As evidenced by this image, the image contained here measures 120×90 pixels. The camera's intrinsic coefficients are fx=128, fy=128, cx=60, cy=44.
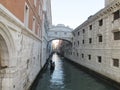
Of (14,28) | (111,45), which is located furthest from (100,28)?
(14,28)

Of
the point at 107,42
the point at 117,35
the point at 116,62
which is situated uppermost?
the point at 117,35

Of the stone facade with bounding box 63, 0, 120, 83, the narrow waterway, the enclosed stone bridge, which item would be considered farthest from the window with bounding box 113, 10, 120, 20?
the enclosed stone bridge

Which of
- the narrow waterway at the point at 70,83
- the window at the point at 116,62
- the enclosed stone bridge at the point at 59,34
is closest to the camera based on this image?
the narrow waterway at the point at 70,83

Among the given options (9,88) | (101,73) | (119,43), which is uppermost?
(119,43)

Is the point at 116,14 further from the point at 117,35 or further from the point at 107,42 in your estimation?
the point at 107,42

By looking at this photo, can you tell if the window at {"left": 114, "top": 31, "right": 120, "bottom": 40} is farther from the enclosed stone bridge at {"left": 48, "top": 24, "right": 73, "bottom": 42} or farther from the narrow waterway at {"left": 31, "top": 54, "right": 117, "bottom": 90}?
the enclosed stone bridge at {"left": 48, "top": 24, "right": 73, "bottom": 42}

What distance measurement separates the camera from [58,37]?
1368 inches

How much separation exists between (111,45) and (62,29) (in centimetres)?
2265

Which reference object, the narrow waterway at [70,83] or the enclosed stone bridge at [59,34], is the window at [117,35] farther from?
the enclosed stone bridge at [59,34]

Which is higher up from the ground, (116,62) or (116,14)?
(116,14)

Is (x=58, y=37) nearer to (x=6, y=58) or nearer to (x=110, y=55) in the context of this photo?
(x=110, y=55)

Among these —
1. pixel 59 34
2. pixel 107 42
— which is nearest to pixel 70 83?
pixel 107 42

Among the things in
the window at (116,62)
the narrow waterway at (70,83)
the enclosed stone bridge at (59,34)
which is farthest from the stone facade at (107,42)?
the enclosed stone bridge at (59,34)

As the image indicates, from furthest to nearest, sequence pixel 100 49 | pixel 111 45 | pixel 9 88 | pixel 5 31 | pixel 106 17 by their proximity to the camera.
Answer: pixel 100 49, pixel 106 17, pixel 111 45, pixel 9 88, pixel 5 31
